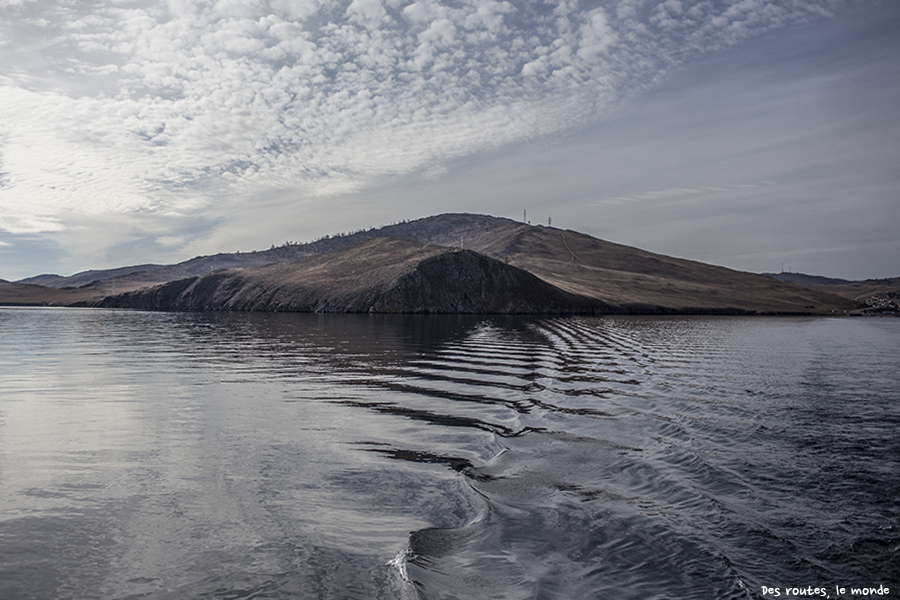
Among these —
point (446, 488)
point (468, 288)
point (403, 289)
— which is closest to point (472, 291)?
point (468, 288)

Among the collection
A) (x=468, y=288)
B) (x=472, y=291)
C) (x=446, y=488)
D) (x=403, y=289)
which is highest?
(x=468, y=288)

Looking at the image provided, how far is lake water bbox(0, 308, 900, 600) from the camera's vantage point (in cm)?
582

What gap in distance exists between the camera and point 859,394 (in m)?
16.9

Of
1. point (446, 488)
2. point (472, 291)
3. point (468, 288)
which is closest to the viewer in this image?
point (446, 488)

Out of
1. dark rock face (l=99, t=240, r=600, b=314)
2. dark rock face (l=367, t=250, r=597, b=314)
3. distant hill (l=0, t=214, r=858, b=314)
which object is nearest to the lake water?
dark rock face (l=367, t=250, r=597, b=314)

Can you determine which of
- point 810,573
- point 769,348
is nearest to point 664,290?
point 769,348

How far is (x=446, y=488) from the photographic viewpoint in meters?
8.52

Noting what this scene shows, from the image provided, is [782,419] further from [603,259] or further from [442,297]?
[603,259]

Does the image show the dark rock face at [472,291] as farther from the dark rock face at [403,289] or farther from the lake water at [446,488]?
the lake water at [446,488]

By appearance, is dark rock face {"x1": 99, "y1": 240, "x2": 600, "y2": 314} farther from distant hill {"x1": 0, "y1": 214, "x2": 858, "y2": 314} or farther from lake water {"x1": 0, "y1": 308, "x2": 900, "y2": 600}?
lake water {"x1": 0, "y1": 308, "x2": 900, "y2": 600}

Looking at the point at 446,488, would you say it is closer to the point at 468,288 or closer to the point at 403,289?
the point at 403,289

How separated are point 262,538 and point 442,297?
3510 inches

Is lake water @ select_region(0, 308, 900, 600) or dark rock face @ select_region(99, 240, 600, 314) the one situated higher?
dark rock face @ select_region(99, 240, 600, 314)

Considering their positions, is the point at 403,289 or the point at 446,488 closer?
the point at 446,488
